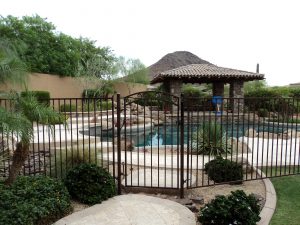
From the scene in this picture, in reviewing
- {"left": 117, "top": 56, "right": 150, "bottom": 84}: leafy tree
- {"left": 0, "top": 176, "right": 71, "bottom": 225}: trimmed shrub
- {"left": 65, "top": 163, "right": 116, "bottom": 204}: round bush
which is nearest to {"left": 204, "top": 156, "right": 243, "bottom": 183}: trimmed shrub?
{"left": 65, "top": 163, "right": 116, "bottom": 204}: round bush

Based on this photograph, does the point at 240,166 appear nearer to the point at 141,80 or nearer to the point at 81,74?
the point at 81,74

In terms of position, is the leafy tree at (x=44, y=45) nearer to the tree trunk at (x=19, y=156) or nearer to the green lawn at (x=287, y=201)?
the tree trunk at (x=19, y=156)

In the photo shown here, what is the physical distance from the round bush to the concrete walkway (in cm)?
15

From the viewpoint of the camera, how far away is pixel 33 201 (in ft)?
12.1

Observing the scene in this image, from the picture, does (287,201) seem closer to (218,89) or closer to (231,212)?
(231,212)

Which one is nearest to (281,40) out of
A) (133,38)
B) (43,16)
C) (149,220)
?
(133,38)

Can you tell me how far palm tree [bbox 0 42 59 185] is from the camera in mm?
3406

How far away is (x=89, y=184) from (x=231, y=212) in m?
2.23

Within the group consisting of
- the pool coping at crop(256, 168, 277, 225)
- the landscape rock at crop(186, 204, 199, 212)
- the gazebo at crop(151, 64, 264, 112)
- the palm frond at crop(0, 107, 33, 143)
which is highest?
the gazebo at crop(151, 64, 264, 112)

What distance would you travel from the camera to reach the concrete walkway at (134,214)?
12.3ft

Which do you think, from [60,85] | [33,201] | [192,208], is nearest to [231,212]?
[192,208]

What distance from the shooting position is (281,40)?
2158cm

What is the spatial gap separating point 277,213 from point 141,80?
2523 centimetres

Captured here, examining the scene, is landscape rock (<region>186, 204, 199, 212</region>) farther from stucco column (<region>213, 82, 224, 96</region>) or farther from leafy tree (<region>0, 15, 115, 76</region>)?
stucco column (<region>213, 82, 224, 96</region>)
